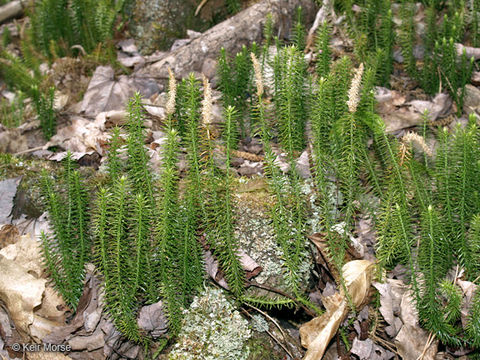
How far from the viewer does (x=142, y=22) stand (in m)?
5.15

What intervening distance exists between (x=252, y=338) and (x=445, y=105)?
98.0 inches

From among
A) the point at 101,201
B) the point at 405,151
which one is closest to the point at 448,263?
the point at 405,151

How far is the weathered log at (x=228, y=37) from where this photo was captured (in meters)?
4.54

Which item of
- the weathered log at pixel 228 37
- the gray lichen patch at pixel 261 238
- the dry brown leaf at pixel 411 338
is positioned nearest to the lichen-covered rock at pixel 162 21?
the weathered log at pixel 228 37

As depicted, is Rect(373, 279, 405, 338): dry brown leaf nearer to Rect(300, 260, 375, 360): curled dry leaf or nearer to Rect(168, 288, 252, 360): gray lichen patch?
Rect(300, 260, 375, 360): curled dry leaf

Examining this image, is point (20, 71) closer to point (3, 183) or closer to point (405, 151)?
point (3, 183)

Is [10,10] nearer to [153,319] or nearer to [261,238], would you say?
[261,238]

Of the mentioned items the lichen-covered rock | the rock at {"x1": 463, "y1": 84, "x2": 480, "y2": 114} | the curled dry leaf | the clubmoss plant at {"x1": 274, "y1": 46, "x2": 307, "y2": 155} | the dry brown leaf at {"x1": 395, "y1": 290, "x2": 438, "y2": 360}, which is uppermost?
the clubmoss plant at {"x1": 274, "y1": 46, "x2": 307, "y2": 155}

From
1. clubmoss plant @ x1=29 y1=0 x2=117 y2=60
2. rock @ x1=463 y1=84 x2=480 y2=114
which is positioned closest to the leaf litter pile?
rock @ x1=463 y1=84 x2=480 y2=114

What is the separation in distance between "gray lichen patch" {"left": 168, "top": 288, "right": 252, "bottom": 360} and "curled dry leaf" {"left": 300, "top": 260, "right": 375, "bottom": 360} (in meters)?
0.34

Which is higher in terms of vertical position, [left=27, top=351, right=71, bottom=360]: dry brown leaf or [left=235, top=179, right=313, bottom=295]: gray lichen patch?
[left=235, top=179, right=313, bottom=295]: gray lichen patch

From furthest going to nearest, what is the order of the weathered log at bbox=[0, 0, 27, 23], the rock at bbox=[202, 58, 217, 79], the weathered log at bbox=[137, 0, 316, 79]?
the weathered log at bbox=[0, 0, 27, 23] < the weathered log at bbox=[137, 0, 316, 79] < the rock at bbox=[202, 58, 217, 79]

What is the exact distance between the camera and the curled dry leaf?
258cm

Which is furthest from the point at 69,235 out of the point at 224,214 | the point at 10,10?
the point at 10,10
